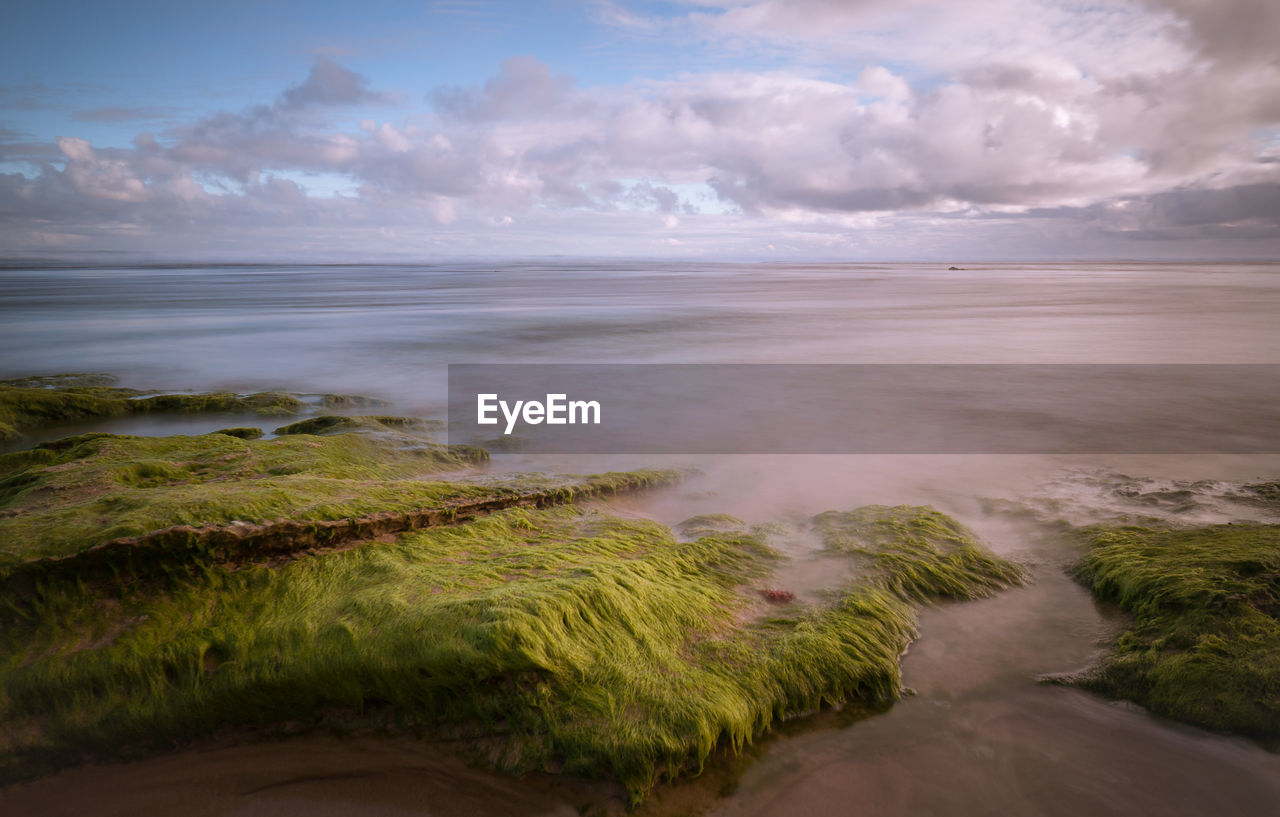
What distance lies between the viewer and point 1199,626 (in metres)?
3.38

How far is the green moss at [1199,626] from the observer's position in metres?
2.99

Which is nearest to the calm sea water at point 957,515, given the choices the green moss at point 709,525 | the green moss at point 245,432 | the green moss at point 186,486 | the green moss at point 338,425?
the green moss at point 709,525

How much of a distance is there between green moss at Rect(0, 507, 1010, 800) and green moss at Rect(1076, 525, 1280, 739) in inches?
45.4

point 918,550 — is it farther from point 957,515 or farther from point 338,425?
point 338,425

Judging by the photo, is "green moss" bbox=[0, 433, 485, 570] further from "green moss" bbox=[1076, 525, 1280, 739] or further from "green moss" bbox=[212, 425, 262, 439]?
"green moss" bbox=[1076, 525, 1280, 739]

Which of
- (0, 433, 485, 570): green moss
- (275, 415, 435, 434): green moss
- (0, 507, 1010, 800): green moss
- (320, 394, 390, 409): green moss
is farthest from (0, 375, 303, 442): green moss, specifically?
(0, 507, 1010, 800): green moss

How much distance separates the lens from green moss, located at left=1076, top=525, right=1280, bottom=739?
2994 millimetres

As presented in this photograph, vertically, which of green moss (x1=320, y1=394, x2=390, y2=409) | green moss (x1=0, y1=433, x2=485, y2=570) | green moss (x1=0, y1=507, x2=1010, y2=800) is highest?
green moss (x1=0, y1=433, x2=485, y2=570)

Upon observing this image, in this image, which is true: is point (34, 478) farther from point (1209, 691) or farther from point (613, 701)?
point (1209, 691)

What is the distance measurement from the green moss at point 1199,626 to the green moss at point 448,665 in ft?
3.78

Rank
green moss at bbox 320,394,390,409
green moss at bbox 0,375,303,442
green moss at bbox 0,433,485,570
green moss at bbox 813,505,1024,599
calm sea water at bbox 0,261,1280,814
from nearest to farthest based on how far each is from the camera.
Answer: calm sea water at bbox 0,261,1280,814
green moss at bbox 0,433,485,570
green moss at bbox 813,505,1024,599
green moss at bbox 0,375,303,442
green moss at bbox 320,394,390,409

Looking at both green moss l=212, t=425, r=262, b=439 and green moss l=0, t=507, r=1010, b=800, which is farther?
green moss l=212, t=425, r=262, b=439

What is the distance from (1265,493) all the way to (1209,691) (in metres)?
3.60

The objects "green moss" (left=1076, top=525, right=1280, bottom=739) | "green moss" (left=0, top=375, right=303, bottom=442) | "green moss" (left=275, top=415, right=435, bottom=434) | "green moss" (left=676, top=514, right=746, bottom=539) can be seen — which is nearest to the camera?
"green moss" (left=1076, top=525, right=1280, bottom=739)
